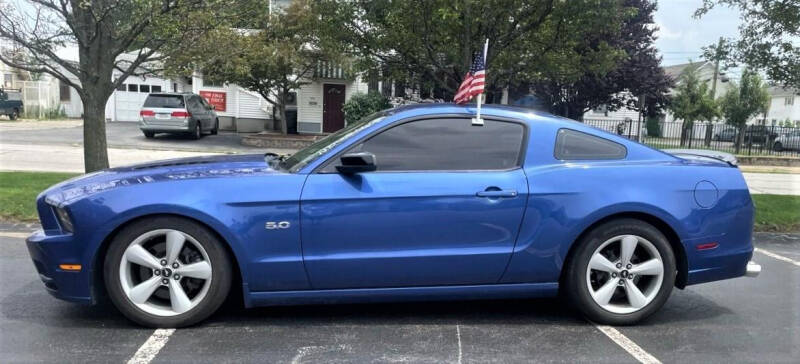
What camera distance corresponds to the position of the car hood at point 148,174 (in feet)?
11.8

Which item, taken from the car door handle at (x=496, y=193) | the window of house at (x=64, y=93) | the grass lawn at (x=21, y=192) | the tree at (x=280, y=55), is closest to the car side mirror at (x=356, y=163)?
the car door handle at (x=496, y=193)

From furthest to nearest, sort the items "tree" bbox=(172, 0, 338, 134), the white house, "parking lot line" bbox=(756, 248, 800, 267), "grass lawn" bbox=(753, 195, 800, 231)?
the white house → "tree" bbox=(172, 0, 338, 134) → "grass lawn" bbox=(753, 195, 800, 231) → "parking lot line" bbox=(756, 248, 800, 267)

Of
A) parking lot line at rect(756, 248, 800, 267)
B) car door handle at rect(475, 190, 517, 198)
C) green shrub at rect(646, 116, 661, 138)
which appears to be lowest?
parking lot line at rect(756, 248, 800, 267)

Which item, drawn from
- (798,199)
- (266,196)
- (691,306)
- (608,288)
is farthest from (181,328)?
(798,199)

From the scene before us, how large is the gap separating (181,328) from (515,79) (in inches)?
321

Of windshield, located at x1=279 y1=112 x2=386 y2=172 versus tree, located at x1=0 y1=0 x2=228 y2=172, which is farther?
tree, located at x1=0 y1=0 x2=228 y2=172

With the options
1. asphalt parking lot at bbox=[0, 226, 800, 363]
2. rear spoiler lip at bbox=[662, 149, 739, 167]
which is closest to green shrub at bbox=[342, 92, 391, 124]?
rear spoiler lip at bbox=[662, 149, 739, 167]

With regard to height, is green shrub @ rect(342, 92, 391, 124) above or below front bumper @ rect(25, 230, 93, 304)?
above

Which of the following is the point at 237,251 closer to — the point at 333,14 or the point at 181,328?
the point at 181,328

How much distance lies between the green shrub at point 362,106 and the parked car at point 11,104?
1938 cm

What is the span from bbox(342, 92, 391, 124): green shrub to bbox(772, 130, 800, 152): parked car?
1726 cm

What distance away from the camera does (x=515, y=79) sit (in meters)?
10.4

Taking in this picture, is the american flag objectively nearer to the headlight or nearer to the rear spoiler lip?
the rear spoiler lip

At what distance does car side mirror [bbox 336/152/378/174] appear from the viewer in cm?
352
